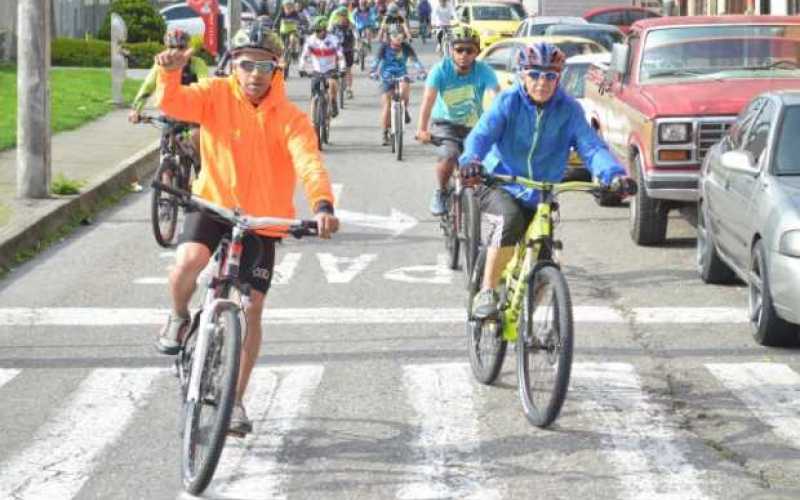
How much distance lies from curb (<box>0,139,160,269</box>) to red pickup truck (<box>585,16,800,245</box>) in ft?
16.3

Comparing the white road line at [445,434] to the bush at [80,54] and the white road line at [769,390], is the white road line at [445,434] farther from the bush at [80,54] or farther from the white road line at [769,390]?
the bush at [80,54]

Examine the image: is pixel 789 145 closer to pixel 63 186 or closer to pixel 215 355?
pixel 215 355

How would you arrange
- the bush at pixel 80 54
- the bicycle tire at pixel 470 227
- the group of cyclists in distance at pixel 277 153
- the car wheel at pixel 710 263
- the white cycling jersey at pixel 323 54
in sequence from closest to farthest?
the group of cyclists in distance at pixel 277 153, the bicycle tire at pixel 470 227, the car wheel at pixel 710 263, the white cycling jersey at pixel 323 54, the bush at pixel 80 54

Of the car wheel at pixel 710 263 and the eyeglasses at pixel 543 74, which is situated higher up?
the eyeglasses at pixel 543 74

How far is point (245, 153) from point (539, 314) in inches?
63.6

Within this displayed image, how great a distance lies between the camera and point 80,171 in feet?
67.4

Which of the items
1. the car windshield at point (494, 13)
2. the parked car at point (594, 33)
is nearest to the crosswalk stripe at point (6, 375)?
the parked car at point (594, 33)

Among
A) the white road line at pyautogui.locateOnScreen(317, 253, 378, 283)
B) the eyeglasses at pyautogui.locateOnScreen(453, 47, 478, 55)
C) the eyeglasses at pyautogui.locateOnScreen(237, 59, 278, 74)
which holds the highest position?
the eyeglasses at pyautogui.locateOnScreen(237, 59, 278, 74)

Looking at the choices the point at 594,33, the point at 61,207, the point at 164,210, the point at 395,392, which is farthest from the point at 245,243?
the point at 594,33

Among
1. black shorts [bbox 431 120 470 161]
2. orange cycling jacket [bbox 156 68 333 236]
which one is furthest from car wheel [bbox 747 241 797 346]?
orange cycling jacket [bbox 156 68 333 236]

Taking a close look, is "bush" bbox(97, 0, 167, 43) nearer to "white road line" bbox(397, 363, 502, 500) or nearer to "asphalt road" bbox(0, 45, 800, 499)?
"asphalt road" bbox(0, 45, 800, 499)

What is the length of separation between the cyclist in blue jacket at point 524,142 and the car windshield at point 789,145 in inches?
98.4

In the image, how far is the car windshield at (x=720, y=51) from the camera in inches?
648

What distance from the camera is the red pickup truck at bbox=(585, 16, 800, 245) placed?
15.1 metres
